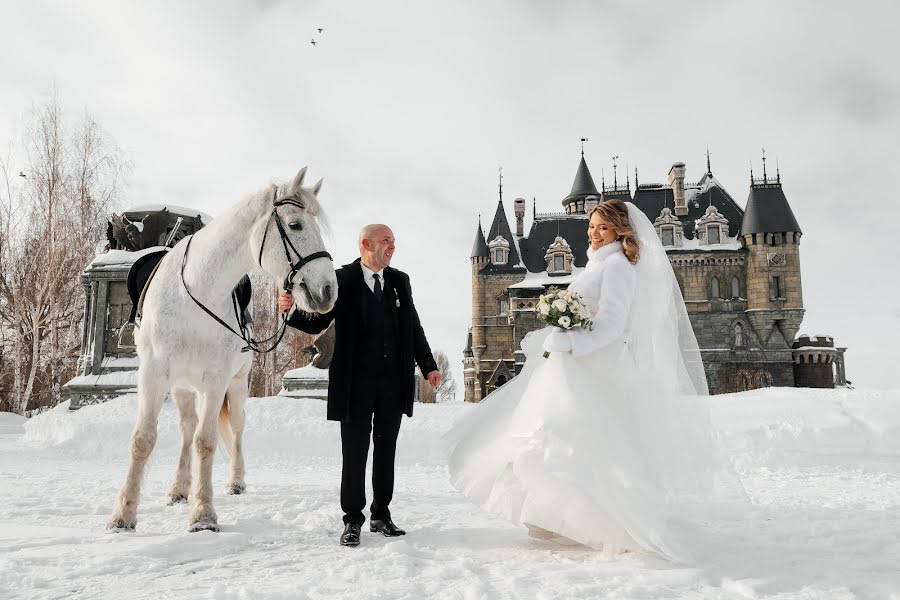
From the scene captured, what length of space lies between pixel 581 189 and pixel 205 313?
44.1 m

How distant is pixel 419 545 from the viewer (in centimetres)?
344

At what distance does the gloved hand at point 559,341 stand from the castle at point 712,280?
32.3 metres

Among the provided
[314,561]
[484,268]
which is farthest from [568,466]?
[484,268]

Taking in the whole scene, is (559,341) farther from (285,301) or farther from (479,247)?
(479,247)

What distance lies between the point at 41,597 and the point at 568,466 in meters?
2.46

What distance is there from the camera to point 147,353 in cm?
396

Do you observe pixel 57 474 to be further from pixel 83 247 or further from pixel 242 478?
pixel 83 247

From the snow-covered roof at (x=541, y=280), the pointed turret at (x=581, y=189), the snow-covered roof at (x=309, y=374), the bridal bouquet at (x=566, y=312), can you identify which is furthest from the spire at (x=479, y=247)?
the bridal bouquet at (x=566, y=312)

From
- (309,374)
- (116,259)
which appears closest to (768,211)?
(309,374)

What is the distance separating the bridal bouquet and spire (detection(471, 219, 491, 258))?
131ft

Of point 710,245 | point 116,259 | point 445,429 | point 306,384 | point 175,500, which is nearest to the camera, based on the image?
point 175,500

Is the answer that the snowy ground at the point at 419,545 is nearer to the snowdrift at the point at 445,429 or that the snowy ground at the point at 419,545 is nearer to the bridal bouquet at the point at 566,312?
the snowdrift at the point at 445,429

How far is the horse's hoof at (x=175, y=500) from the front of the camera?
15.7ft

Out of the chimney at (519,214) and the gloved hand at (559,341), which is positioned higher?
the chimney at (519,214)
